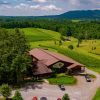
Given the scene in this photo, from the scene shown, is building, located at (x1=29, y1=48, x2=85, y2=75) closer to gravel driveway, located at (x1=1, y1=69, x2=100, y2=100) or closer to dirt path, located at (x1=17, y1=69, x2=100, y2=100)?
gravel driveway, located at (x1=1, y1=69, x2=100, y2=100)

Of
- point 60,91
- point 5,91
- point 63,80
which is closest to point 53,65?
point 63,80

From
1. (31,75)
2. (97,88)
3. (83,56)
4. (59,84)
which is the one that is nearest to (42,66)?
(31,75)

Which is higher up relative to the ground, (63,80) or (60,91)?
(63,80)

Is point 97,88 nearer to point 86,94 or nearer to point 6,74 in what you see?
point 86,94

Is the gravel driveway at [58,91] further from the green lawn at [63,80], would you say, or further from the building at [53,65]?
the building at [53,65]

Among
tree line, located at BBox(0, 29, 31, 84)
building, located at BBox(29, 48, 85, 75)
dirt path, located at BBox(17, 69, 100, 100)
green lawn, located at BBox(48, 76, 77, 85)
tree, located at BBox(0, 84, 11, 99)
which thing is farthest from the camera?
building, located at BBox(29, 48, 85, 75)

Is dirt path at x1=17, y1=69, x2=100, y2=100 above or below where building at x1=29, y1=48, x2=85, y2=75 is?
below

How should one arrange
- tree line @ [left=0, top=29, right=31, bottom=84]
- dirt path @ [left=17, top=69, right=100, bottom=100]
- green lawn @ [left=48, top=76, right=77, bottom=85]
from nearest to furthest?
dirt path @ [left=17, top=69, right=100, bottom=100] → tree line @ [left=0, top=29, right=31, bottom=84] → green lawn @ [left=48, top=76, right=77, bottom=85]

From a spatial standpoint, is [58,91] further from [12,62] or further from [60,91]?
[12,62]

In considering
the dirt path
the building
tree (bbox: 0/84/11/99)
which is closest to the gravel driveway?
the dirt path
